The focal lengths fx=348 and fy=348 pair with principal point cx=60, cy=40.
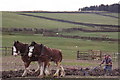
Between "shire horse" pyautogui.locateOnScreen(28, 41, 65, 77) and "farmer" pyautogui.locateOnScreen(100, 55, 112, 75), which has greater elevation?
"shire horse" pyautogui.locateOnScreen(28, 41, 65, 77)

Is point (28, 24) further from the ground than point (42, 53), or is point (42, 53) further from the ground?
point (28, 24)

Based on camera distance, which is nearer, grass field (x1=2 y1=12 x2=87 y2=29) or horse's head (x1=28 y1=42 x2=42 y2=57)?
horse's head (x1=28 y1=42 x2=42 y2=57)

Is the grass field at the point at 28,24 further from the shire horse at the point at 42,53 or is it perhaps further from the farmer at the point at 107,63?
the shire horse at the point at 42,53

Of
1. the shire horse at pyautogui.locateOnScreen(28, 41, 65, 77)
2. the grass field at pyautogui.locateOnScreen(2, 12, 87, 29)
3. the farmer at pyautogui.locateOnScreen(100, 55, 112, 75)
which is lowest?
the farmer at pyautogui.locateOnScreen(100, 55, 112, 75)

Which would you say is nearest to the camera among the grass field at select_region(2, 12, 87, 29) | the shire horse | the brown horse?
the brown horse

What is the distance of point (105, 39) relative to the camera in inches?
2987

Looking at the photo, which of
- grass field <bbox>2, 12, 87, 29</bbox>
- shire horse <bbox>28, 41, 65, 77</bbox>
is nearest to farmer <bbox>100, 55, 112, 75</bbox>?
shire horse <bbox>28, 41, 65, 77</bbox>

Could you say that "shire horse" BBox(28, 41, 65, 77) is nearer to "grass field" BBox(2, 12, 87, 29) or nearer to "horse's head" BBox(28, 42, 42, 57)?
"horse's head" BBox(28, 42, 42, 57)

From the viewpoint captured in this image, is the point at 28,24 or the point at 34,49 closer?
the point at 34,49

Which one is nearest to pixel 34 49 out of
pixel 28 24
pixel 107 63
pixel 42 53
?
pixel 42 53

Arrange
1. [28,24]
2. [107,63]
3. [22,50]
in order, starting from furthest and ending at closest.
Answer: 1. [28,24]
2. [107,63]
3. [22,50]

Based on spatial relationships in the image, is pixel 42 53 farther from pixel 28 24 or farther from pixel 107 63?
pixel 28 24

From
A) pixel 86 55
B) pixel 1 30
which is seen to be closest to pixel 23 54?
pixel 86 55

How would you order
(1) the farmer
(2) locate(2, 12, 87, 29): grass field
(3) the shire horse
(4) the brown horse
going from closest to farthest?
(4) the brown horse < (3) the shire horse < (1) the farmer < (2) locate(2, 12, 87, 29): grass field
